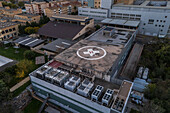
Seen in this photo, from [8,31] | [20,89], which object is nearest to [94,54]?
[20,89]

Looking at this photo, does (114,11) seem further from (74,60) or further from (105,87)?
(105,87)

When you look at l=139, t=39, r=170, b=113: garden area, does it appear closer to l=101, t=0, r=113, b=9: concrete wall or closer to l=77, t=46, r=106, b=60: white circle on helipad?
Result: l=77, t=46, r=106, b=60: white circle on helipad

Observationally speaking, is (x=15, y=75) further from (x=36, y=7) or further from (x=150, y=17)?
(x=36, y=7)

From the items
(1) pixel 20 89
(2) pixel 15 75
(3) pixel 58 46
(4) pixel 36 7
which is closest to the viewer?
(1) pixel 20 89

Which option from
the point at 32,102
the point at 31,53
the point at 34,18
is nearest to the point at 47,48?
the point at 31,53

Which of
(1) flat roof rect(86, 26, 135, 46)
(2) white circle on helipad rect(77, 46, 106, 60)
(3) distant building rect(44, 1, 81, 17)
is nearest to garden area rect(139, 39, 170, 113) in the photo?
(1) flat roof rect(86, 26, 135, 46)
